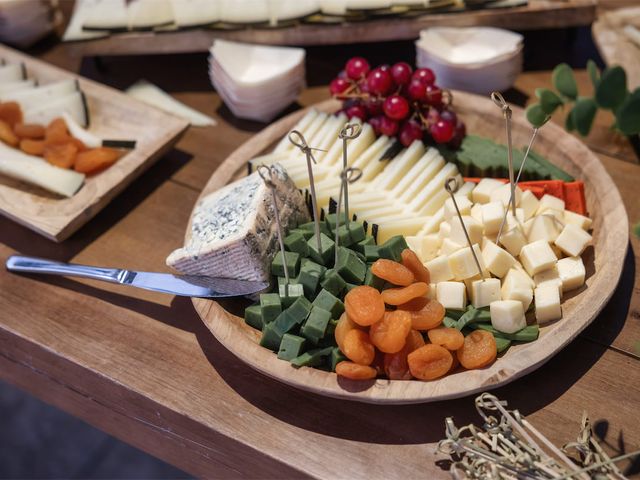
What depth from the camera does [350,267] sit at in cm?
128

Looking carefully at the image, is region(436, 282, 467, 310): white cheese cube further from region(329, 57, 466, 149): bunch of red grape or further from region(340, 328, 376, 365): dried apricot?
region(329, 57, 466, 149): bunch of red grape

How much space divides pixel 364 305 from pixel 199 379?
0.41m

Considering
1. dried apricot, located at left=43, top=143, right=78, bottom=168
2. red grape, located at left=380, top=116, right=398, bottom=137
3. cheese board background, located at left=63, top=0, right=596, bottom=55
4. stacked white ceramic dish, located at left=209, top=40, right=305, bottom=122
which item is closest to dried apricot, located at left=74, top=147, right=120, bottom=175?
dried apricot, located at left=43, top=143, right=78, bottom=168

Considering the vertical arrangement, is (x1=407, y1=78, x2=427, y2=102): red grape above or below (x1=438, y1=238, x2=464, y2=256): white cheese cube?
above

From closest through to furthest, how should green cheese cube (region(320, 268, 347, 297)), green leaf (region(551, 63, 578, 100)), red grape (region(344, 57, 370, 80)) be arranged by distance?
green leaf (region(551, 63, 578, 100))
green cheese cube (region(320, 268, 347, 297))
red grape (region(344, 57, 370, 80))

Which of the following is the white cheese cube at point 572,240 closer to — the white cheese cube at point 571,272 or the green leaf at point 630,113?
the white cheese cube at point 571,272

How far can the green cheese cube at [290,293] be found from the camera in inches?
49.8

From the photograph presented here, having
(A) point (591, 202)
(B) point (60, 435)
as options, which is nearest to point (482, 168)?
(A) point (591, 202)

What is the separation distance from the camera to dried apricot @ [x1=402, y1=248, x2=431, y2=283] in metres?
1.27

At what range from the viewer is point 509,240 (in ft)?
4.42

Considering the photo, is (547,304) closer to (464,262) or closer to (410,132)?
(464,262)

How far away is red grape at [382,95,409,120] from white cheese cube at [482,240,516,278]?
445 millimetres

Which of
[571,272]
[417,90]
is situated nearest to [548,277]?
[571,272]

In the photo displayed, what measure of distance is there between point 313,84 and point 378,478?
52.9 inches
